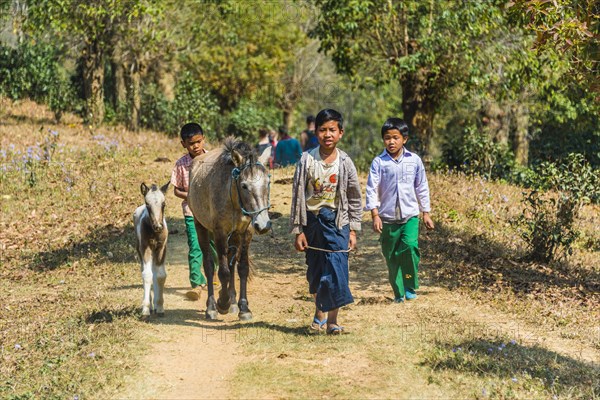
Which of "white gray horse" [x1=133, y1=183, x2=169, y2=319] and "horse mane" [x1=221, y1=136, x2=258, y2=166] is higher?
"horse mane" [x1=221, y1=136, x2=258, y2=166]

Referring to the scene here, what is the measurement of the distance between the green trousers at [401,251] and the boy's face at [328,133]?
7.13 ft

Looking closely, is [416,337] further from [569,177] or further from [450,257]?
[569,177]

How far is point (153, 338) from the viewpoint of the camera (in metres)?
8.34

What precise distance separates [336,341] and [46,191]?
1064 cm

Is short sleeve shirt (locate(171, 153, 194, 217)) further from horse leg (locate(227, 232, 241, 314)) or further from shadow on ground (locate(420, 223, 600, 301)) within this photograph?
shadow on ground (locate(420, 223, 600, 301))

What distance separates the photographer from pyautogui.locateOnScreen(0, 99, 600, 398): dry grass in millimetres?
7082

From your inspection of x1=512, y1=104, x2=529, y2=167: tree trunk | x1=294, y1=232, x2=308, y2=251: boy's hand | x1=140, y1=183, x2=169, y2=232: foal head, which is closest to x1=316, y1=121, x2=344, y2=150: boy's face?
x1=294, y1=232, x2=308, y2=251: boy's hand

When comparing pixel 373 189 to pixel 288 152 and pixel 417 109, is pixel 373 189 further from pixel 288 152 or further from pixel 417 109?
pixel 417 109

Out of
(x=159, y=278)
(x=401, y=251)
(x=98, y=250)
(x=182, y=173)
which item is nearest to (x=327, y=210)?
(x=401, y=251)

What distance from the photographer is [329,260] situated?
8.05 m

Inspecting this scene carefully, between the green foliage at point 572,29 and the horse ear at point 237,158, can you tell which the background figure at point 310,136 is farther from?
the horse ear at point 237,158

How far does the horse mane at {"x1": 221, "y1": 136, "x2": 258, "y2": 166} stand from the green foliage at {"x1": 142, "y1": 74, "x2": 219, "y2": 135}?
17.6 metres

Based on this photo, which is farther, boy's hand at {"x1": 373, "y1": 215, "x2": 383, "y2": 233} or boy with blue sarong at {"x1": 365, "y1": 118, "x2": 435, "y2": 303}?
boy with blue sarong at {"x1": 365, "y1": 118, "x2": 435, "y2": 303}

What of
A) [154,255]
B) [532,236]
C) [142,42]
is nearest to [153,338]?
[154,255]
